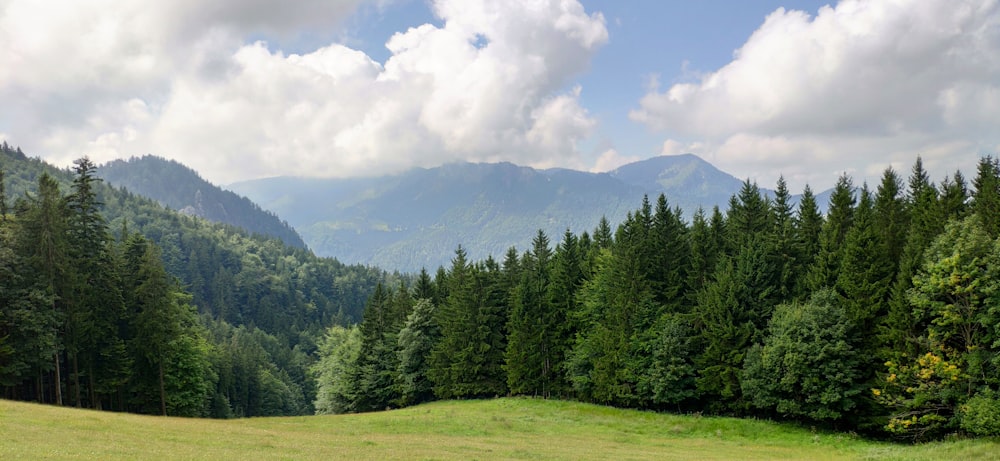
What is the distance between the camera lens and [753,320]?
1986 inches

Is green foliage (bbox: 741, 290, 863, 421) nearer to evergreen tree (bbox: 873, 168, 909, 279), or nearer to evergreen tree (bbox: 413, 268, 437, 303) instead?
evergreen tree (bbox: 873, 168, 909, 279)

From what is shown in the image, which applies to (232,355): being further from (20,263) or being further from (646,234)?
(646,234)

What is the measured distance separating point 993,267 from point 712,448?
69.2ft

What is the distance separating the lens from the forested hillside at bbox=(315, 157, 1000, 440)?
1537 inches

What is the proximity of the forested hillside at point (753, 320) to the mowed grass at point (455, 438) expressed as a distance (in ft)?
11.3

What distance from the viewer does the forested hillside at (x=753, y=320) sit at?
39031mm

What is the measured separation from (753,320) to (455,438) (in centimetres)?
2966

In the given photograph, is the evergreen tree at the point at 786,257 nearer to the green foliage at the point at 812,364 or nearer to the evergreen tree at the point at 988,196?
the green foliage at the point at 812,364

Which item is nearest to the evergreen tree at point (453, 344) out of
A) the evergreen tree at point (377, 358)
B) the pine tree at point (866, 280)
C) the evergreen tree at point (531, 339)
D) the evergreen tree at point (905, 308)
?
the evergreen tree at point (531, 339)

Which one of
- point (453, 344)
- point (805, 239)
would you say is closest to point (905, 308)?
point (805, 239)

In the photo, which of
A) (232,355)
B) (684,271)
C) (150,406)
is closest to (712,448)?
(684,271)

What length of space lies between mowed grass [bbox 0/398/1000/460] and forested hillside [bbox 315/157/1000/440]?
346 centimetres

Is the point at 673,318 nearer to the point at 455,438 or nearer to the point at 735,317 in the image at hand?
the point at 735,317

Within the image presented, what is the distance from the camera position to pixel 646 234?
60125mm
